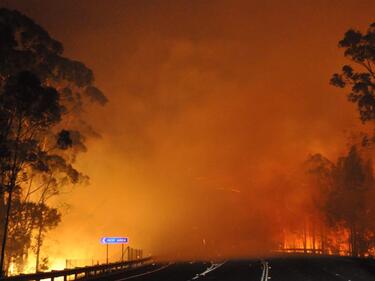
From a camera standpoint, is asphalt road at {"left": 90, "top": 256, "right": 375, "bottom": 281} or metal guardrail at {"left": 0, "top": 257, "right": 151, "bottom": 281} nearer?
metal guardrail at {"left": 0, "top": 257, "right": 151, "bottom": 281}

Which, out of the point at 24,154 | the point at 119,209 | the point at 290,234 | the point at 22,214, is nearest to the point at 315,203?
the point at 119,209

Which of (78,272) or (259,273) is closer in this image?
(78,272)

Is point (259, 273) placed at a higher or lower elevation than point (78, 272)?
lower

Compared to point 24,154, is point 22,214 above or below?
below

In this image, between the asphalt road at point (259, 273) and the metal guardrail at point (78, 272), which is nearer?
the metal guardrail at point (78, 272)

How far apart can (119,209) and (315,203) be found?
130 feet

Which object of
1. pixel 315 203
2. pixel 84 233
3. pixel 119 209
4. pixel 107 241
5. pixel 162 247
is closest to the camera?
pixel 107 241

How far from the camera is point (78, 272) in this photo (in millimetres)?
32906

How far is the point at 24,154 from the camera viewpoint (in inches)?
1672

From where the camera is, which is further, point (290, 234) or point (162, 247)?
point (290, 234)

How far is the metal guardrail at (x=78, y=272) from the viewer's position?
25.2 metres

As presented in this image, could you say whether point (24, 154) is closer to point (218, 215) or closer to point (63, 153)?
point (63, 153)

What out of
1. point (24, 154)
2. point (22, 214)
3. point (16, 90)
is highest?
point (16, 90)

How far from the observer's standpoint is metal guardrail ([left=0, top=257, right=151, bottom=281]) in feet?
82.5
